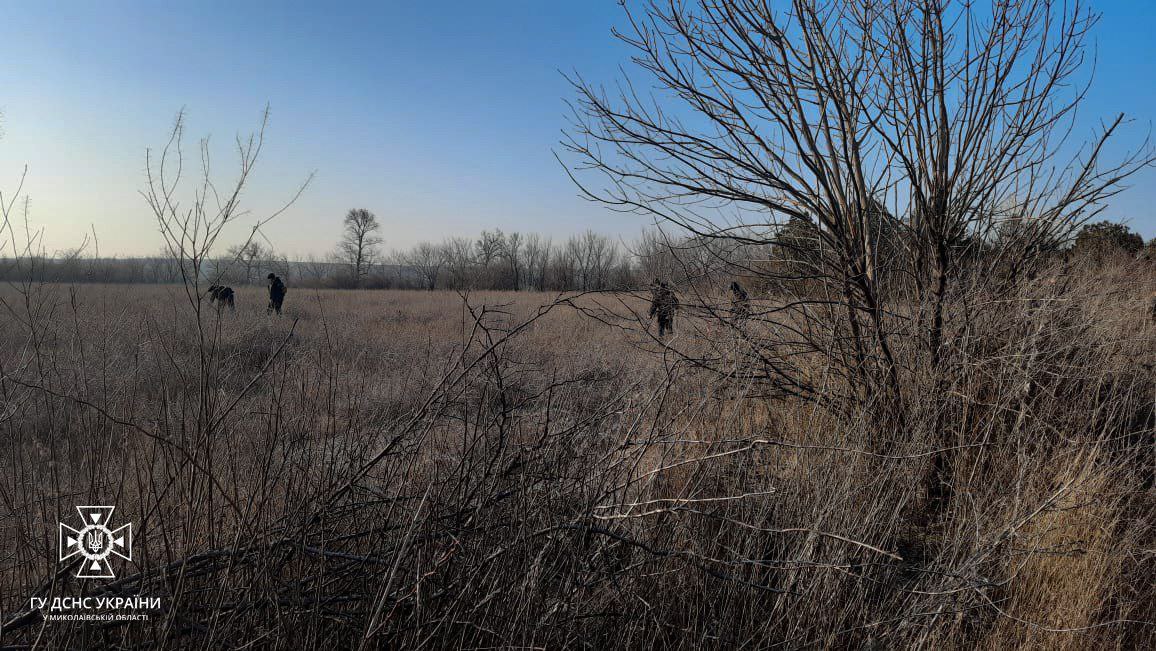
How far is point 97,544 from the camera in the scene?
194cm

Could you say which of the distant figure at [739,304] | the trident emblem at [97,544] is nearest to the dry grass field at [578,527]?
the trident emblem at [97,544]

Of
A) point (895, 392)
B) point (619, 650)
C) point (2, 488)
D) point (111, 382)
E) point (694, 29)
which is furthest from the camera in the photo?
point (111, 382)

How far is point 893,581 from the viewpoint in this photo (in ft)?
8.55

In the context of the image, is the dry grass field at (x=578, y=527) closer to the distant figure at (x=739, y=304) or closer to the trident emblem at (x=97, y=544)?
the trident emblem at (x=97, y=544)

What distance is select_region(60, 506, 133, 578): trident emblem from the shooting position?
5.97ft

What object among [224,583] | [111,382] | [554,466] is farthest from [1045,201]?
[111,382]

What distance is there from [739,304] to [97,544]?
3.67m

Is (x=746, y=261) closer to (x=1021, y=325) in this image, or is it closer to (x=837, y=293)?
(x=837, y=293)

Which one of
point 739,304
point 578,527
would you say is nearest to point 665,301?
point 739,304

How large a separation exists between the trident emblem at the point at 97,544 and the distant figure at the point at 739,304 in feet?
11.0

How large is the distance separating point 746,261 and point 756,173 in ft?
2.84

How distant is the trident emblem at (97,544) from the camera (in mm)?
1818

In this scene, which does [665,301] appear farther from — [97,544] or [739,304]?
[97,544]

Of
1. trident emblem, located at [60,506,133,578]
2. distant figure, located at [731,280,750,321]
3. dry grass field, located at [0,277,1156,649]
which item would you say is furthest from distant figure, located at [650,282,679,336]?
trident emblem, located at [60,506,133,578]
